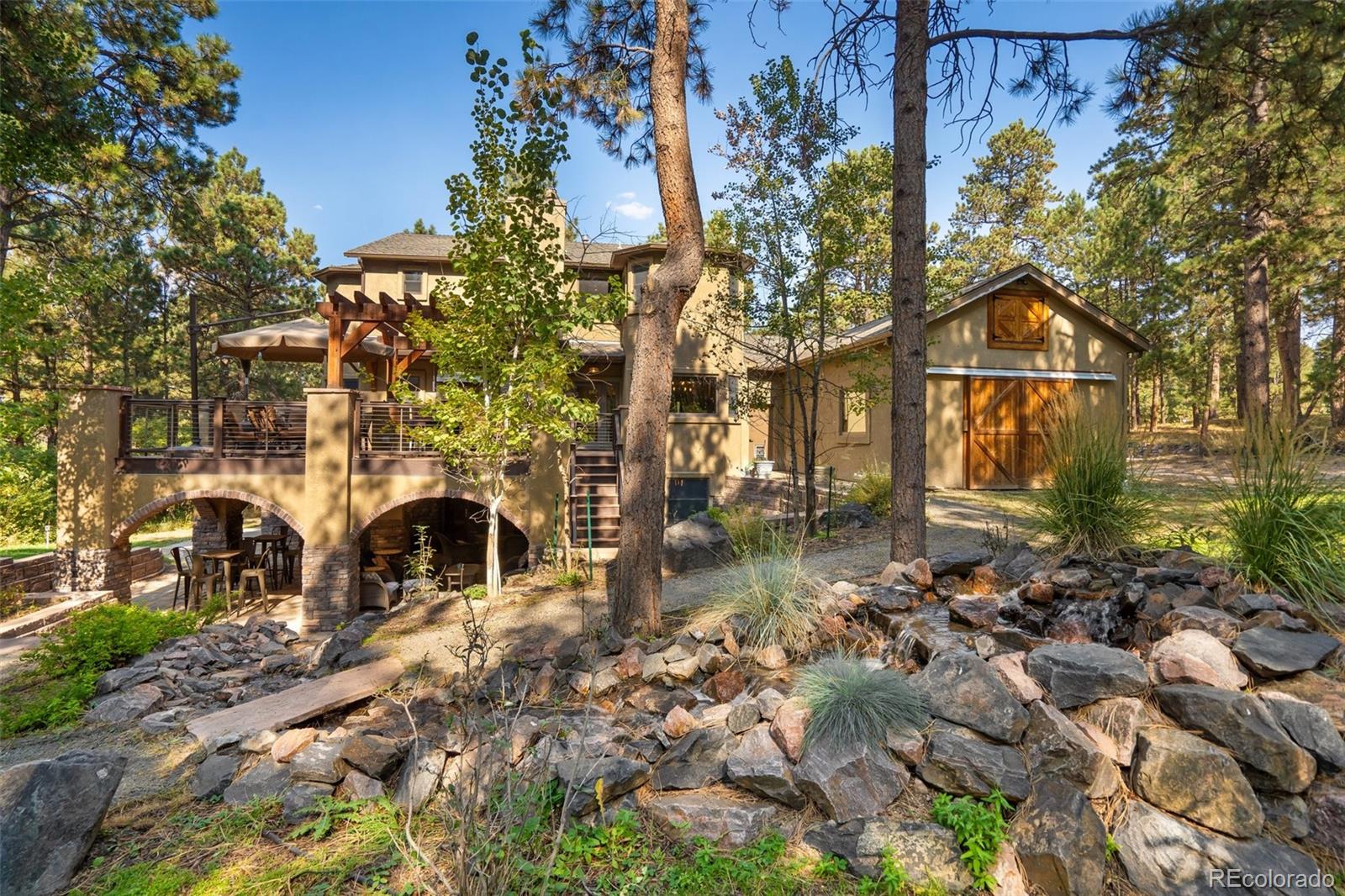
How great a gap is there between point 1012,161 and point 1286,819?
102ft

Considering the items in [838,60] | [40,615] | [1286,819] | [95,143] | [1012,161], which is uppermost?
[1012,161]

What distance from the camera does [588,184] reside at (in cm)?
938

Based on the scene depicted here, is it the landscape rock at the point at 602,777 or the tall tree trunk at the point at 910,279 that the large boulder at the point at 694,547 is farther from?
the landscape rock at the point at 602,777

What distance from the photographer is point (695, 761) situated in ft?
11.9

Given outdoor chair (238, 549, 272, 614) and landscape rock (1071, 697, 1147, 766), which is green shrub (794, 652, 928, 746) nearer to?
landscape rock (1071, 697, 1147, 766)

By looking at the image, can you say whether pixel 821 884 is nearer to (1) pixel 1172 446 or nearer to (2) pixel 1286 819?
(2) pixel 1286 819

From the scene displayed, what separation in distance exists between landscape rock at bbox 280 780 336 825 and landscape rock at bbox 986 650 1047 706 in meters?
3.94

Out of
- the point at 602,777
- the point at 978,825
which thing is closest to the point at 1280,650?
the point at 978,825

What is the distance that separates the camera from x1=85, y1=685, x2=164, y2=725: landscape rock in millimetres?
5039

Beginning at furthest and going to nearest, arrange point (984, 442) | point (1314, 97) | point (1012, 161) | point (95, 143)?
point (1012, 161) → point (984, 442) → point (95, 143) → point (1314, 97)

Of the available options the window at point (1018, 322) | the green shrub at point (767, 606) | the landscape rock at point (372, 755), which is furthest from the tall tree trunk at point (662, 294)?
the window at point (1018, 322)

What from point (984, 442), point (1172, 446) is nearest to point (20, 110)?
point (984, 442)

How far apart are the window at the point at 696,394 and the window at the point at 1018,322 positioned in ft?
→ 20.8

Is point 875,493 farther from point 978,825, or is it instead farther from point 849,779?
point 978,825
